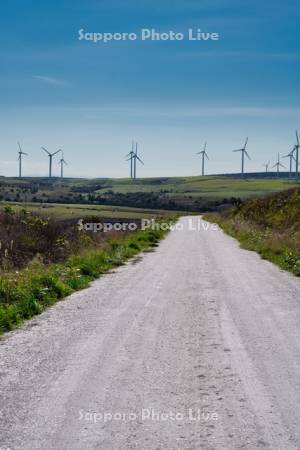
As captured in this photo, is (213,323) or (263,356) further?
(213,323)

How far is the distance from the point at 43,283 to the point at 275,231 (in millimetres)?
22906

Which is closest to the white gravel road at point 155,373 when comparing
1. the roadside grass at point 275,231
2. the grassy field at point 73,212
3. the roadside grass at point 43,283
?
the roadside grass at point 43,283

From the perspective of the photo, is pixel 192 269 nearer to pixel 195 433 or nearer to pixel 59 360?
pixel 59 360

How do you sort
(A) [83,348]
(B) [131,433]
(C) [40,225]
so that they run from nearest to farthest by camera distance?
(B) [131,433] < (A) [83,348] < (C) [40,225]

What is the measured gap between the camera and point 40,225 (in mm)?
24484

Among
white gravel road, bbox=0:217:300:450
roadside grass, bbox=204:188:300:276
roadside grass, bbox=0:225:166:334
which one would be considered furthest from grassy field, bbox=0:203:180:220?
white gravel road, bbox=0:217:300:450

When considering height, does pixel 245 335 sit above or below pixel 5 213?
below

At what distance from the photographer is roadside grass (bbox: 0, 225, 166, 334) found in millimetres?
11336

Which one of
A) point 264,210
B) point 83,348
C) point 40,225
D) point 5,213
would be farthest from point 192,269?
point 264,210

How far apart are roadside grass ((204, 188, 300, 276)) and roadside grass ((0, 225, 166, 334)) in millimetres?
6182

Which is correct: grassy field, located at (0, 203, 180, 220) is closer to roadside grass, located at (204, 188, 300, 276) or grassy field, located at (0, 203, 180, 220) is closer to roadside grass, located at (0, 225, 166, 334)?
roadside grass, located at (204, 188, 300, 276)

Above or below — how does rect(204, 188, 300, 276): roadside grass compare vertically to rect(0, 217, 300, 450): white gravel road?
above

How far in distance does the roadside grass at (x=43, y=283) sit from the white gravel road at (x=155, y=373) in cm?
40

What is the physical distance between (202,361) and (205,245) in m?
23.3
